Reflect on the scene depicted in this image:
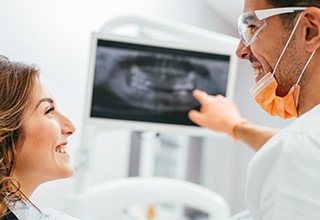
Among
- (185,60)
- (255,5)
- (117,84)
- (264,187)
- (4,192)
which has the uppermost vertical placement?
(255,5)

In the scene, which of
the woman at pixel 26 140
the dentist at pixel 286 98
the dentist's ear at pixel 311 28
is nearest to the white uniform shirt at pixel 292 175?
the dentist at pixel 286 98

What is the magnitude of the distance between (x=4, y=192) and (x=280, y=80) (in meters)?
0.80

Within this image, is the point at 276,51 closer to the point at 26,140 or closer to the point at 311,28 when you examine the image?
the point at 311,28

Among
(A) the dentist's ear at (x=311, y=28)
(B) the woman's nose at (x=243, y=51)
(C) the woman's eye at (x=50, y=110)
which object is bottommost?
(C) the woman's eye at (x=50, y=110)

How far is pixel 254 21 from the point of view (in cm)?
136

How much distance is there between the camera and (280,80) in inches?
53.9

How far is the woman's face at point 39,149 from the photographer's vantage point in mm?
1363

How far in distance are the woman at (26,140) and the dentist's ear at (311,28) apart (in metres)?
0.72

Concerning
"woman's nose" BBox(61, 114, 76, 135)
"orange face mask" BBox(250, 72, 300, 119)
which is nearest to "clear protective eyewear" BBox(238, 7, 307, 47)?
"orange face mask" BBox(250, 72, 300, 119)

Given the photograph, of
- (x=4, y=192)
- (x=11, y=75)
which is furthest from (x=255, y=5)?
(x=4, y=192)

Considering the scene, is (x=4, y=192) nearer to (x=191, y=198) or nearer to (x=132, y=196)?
(x=132, y=196)

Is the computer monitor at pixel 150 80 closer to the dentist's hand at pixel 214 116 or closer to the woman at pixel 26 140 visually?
the dentist's hand at pixel 214 116

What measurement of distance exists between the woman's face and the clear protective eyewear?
592 millimetres

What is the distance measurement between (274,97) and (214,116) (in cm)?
86
